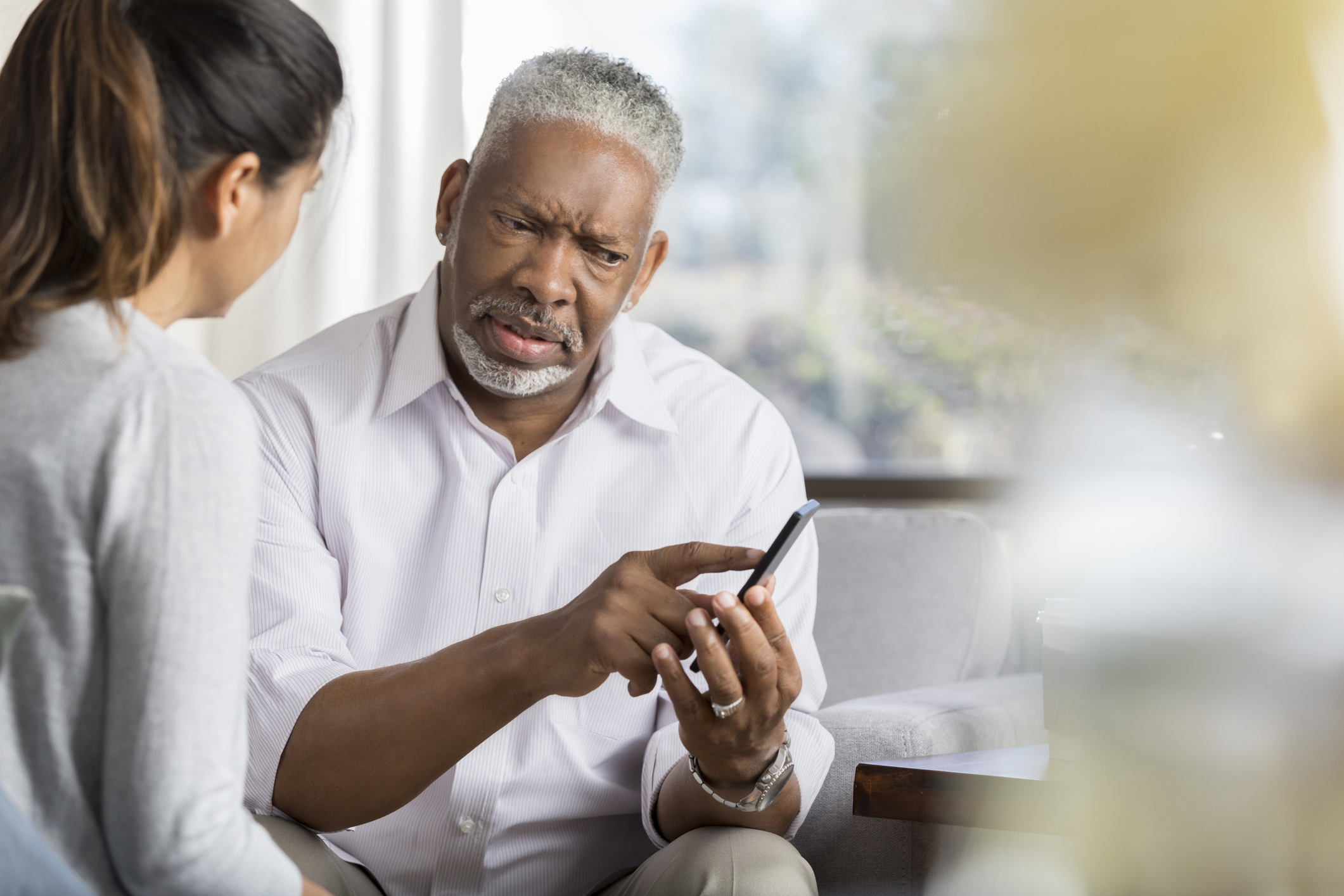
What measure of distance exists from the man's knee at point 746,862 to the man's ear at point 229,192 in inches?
23.9

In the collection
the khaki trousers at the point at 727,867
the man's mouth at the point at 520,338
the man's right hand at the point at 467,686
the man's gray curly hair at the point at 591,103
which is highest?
the man's gray curly hair at the point at 591,103

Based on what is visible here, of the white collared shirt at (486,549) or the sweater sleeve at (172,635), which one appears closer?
the sweater sleeve at (172,635)

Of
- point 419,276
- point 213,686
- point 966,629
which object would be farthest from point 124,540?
point 419,276

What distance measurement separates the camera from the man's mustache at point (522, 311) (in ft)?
3.74

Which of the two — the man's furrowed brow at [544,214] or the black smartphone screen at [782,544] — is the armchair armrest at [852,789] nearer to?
the black smartphone screen at [782,544]

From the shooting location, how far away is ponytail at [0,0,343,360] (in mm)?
603

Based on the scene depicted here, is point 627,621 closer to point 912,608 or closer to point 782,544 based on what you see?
point 782,544

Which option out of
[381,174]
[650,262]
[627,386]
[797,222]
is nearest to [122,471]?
[627,386]

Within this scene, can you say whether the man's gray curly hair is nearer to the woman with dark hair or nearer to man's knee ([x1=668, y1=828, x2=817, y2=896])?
the woman with dark hair

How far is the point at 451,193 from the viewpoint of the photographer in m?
1.26

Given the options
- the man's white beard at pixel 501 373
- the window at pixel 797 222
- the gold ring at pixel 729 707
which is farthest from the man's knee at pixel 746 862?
the window at pixel 797 222

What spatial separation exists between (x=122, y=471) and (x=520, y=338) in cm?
62

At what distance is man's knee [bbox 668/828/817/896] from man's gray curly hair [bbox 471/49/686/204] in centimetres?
67

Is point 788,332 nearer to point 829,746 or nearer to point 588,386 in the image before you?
point 588,386
